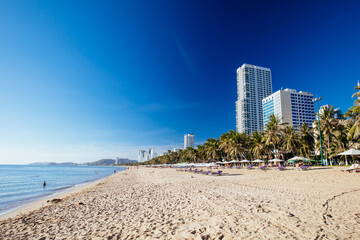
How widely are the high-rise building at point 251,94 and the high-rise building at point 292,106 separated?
19236 mm

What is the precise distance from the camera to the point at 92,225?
19.0ft

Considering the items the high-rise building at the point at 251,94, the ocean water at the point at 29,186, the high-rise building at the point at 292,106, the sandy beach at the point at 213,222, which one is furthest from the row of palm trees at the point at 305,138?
the high-rise building at the point at 251,94

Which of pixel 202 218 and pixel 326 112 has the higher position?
pixel 326 112

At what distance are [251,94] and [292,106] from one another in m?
34.3

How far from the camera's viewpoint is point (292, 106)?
10025 centimetres

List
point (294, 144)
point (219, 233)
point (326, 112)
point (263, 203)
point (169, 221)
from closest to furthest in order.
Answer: point (219, 233) < point (169, 221) < point (263, 203) < point (326, 112) < point (294, 144)

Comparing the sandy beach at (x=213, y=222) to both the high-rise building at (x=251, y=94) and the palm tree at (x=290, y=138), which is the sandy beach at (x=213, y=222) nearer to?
the palm tree at (x=290, y=138)

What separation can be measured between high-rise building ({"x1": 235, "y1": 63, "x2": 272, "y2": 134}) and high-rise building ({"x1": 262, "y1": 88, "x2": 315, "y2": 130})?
19236 mm

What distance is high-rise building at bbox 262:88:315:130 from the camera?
97919mm

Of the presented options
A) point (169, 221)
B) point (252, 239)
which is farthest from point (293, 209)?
point (169, 221)

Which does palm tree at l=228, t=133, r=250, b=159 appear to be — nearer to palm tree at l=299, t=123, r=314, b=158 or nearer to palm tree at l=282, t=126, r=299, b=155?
palm tree at l=282, t=126, r=299, b=155

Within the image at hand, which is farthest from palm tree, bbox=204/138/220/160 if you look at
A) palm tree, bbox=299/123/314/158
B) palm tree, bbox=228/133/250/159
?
palm tree, bbox=299/123/314/158

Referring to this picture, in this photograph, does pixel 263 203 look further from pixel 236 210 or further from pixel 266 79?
pixel 266 79

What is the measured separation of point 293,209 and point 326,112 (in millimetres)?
33367
